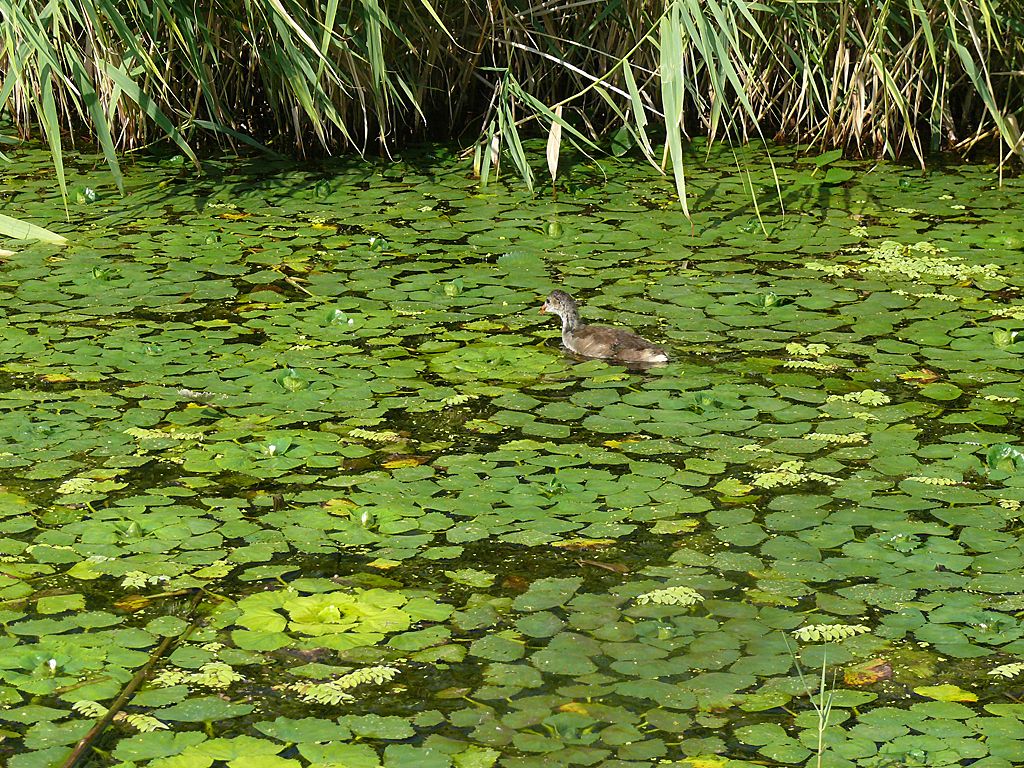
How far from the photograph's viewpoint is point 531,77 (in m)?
7.57

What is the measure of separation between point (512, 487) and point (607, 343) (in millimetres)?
1106

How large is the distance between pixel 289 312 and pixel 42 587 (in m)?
2.26

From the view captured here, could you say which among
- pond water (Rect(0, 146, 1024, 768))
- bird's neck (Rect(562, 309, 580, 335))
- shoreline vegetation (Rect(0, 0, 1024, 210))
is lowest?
pond water (Rect(0, 146, 1024, 768))

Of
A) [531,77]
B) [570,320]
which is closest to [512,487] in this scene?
[570,320]

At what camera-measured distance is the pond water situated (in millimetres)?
3074

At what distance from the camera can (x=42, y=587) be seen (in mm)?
3590

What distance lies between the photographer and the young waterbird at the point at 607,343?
5.06 meters

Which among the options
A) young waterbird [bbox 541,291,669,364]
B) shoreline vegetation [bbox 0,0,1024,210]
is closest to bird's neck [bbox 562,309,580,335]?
young waterbird [bbox 541,291,669,364]

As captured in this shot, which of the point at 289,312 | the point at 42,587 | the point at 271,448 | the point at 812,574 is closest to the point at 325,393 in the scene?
the point at 271,448

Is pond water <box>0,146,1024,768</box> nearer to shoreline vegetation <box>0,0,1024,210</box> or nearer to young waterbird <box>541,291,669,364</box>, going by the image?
young waterbird <box>541,291,669,364</box>

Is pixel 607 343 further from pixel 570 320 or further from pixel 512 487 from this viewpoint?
pixel 512 487

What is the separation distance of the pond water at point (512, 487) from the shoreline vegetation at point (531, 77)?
703 millimetres

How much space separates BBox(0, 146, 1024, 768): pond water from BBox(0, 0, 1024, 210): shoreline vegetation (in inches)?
27.7

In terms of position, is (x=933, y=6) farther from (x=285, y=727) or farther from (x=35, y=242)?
(x=285, y=727)
